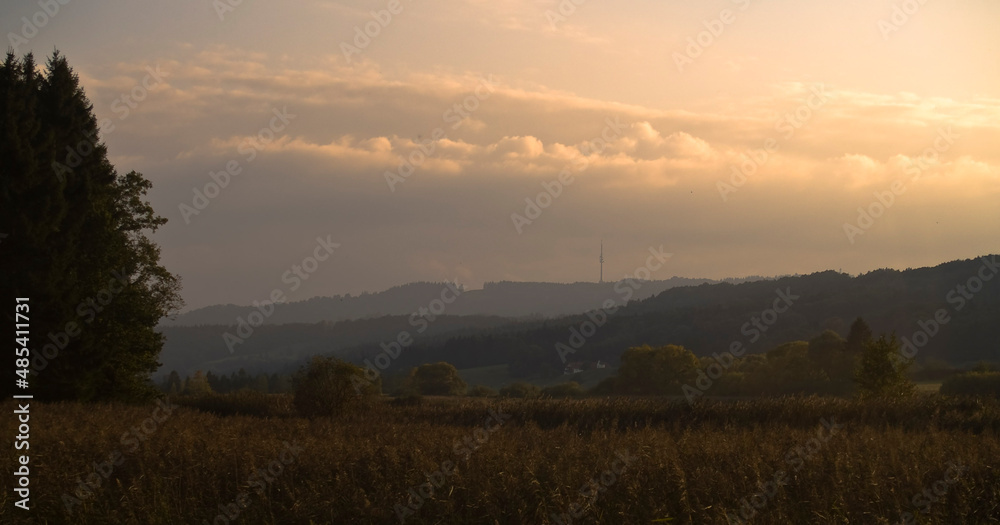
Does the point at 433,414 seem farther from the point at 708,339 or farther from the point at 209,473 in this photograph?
the point at 708,339

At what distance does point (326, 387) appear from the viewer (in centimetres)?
2595

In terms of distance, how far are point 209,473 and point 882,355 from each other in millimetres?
43705

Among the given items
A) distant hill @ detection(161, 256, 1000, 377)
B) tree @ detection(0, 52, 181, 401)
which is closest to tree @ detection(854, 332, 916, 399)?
tree @ detection(0, 52, 181, 401)

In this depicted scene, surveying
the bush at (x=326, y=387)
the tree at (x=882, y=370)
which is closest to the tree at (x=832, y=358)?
the tree at (x=882, y=370)

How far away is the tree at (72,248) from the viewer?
2680 cm

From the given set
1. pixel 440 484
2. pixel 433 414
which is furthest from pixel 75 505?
pixel 433 414

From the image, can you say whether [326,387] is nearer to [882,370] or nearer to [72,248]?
[72,248]

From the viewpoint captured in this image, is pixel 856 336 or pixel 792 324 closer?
pixel 856 336

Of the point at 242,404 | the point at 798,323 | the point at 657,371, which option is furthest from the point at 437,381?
the point at 798,323

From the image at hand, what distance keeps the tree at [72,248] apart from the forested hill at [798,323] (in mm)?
120871

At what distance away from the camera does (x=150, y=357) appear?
33.8 m

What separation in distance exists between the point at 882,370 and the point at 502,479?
4162cm

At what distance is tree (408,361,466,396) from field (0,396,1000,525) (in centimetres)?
8129

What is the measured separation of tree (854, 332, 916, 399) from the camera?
43.7 meters
